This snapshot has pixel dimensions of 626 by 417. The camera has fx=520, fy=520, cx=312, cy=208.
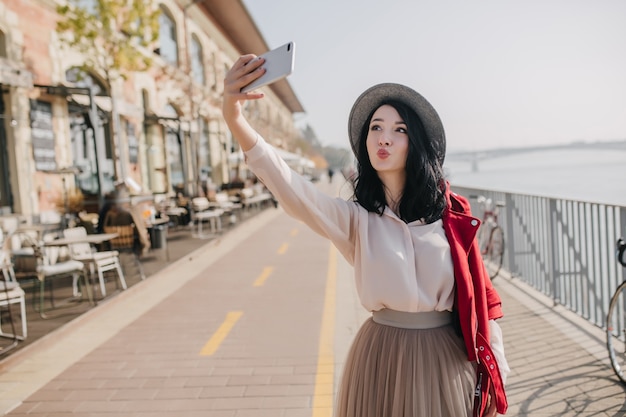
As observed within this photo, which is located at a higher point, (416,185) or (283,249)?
(416,185)

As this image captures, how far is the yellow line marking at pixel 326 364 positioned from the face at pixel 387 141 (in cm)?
231

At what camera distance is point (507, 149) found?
31.6m

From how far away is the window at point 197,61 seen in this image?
2516 cm

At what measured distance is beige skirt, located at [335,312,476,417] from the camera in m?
1.93

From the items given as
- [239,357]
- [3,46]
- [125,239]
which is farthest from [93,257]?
[3,46]

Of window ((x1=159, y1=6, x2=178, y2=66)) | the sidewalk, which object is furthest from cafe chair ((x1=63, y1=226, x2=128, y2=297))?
window ((x1=159, y1=6, x2=178, y2=66))

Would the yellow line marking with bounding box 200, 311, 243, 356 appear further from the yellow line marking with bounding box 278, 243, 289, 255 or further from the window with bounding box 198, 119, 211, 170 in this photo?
the window with bounding box 198, 119, 211, 170

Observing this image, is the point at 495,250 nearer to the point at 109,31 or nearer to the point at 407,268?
the point at 407,268

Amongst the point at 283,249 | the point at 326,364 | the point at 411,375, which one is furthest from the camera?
the point at 283,249

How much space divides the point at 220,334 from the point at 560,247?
428 centimetres

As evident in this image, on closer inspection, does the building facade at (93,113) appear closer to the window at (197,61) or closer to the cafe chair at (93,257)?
the window at (197,61)

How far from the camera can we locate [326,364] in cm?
471

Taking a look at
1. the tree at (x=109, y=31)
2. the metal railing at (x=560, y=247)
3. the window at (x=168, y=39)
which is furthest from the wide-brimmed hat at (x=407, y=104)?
the window at (x=168, y=39)

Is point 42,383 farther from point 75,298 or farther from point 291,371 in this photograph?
point 75,298
